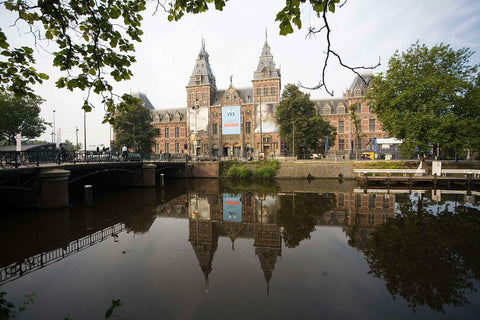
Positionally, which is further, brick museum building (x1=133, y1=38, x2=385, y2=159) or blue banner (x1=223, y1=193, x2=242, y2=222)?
brick museum building (x1=133, y1=38, x2=385, y2=159)

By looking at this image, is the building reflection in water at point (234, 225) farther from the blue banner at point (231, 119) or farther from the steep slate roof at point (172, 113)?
the steep slate roof at point (172, 113)

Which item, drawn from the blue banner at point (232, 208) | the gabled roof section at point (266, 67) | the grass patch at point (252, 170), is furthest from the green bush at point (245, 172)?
the gabled roof section at point (266, 67)

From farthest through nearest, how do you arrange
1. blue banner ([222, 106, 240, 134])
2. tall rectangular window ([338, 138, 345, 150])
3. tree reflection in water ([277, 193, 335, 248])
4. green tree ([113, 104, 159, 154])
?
tall rectangular window ([338, 138, 345, 150]) → blue banner ([222, 106, 240, 134]) → green tree ([113, 104, 159, 154]) → tree reflection in water ([277, 193, 335, 248])

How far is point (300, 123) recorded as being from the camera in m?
32.2

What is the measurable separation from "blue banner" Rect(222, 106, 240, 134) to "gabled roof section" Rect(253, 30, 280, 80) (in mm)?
7505

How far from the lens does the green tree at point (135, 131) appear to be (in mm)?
33000

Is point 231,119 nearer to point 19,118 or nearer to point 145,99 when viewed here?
point 145,99

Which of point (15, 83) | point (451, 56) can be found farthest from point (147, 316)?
point (451, 56)

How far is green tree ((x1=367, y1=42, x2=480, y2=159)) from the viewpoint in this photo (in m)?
20.9

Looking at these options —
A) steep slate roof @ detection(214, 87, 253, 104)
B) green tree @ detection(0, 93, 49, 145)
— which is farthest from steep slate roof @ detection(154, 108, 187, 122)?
green tree @ detection(0, 93, 49, 145)

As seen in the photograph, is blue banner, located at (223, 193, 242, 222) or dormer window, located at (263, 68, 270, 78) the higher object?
dormer window, located at (263, 68, 270, 78)

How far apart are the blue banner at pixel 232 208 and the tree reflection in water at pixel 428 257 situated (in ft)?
19.5

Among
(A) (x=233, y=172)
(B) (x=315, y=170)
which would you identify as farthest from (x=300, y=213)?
(A) (x=233, y=172)

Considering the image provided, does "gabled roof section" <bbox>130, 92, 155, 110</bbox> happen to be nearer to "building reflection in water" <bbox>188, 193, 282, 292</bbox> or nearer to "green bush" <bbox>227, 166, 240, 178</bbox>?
"green bush" <bbox>227, 166, 240, 178</bbox>
